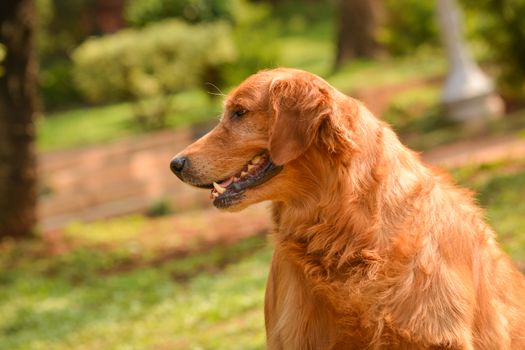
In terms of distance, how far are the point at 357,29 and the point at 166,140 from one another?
395 inches

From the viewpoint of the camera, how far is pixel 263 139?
502cm

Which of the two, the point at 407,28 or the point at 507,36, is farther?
the point at 407,28

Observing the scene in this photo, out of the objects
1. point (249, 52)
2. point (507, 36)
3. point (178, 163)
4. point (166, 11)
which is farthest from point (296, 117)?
point (166, 11)

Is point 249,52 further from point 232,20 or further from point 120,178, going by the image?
point 120,178

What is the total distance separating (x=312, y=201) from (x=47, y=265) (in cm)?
906

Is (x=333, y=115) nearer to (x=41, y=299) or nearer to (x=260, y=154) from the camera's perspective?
(x=260, y=154)

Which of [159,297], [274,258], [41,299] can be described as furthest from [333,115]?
[41,299]

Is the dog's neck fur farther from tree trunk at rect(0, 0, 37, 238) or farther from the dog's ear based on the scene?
tree trunk at rect(0, 0, 37, 238)

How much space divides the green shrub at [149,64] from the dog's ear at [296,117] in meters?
16.5

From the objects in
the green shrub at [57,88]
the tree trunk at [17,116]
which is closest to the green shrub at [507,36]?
the tree trunk at [17,116]

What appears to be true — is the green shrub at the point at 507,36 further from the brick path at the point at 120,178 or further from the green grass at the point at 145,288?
the green grass at the point at 145,288

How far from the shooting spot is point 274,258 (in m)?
5.21

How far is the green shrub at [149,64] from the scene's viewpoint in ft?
69.8

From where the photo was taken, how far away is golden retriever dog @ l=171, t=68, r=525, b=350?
475 cm
